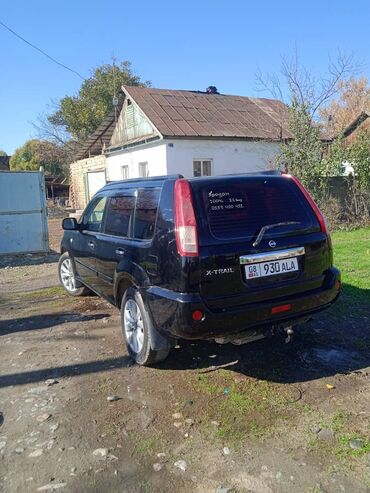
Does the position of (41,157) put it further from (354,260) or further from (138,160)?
(354,260)

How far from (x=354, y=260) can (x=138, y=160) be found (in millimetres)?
13340

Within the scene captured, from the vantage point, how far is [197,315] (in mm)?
3125

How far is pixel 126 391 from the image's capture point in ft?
11.5

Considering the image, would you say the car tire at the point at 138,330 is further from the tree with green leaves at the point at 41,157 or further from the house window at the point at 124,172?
the tree with green leaves at the point at 41,157

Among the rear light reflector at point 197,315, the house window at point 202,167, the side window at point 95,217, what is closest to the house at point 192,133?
the house window at point 202,167

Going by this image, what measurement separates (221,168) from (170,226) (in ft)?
50.3

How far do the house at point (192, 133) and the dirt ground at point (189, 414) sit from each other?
42.7 feet

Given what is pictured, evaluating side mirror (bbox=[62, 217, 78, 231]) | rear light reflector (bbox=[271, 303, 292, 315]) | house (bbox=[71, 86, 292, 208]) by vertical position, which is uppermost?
house (bbox=[71, 86, 292, 208])

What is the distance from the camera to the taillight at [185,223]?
124 inches

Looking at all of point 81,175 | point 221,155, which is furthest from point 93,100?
point 221,155

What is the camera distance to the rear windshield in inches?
130

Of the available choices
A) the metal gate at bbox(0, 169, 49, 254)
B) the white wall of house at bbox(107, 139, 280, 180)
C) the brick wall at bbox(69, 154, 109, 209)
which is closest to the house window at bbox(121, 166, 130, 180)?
the white wall of house at bbox(107, 139, 280, 180)

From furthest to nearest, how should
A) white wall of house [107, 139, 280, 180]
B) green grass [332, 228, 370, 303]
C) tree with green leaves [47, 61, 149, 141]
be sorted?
tree with green leaves [47, 61, 149, 141]
white wall of house [107, 139, 280, 180]
green grass [332, 228, 370, 303]

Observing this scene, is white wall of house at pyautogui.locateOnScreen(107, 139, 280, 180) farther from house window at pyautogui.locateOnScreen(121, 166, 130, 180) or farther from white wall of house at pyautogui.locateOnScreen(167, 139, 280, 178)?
house window at pyautogui.locateOnScreen(121, 166, 130, 180)
